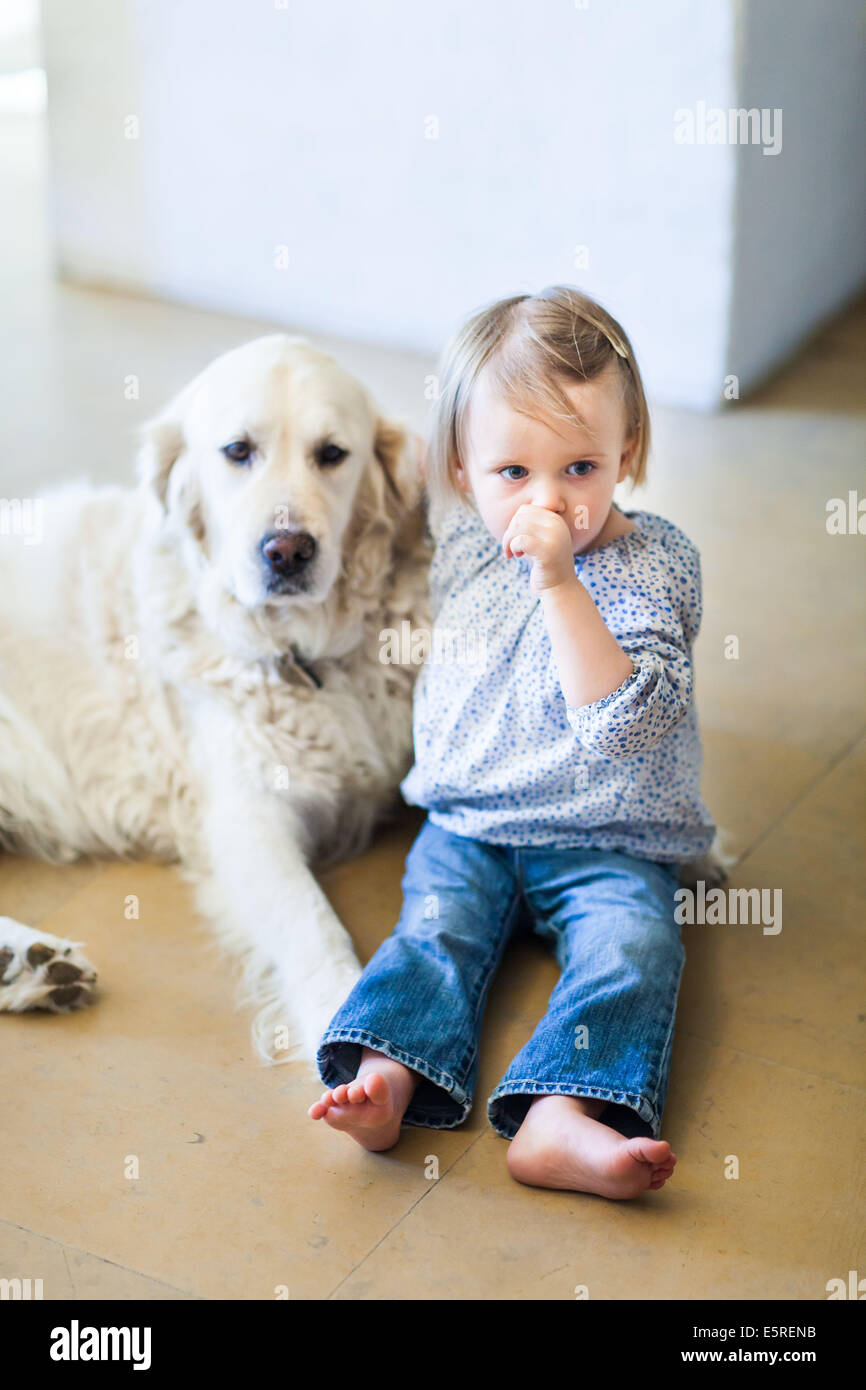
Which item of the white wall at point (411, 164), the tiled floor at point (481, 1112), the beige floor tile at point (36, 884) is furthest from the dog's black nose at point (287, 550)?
the white wall at point (411, 164)

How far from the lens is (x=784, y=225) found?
3725mm

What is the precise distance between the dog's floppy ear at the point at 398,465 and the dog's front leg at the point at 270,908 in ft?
1.42

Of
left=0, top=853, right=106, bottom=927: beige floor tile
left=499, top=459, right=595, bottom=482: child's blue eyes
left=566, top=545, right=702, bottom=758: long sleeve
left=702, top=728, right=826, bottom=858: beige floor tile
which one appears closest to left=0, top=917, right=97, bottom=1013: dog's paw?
left=0, top=853, right=106, bottom=927: beige floor tile

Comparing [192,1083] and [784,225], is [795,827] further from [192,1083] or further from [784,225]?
[784,225]

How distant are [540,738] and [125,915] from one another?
0.70 metres

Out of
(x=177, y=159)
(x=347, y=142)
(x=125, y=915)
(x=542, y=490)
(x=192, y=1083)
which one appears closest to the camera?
(x=542, y=490)

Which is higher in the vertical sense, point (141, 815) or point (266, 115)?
point (266, 115)

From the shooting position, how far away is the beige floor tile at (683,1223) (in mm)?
1486

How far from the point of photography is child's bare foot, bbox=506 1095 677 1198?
152cm

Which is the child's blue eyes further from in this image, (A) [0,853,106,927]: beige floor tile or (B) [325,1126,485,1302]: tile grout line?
(A) [0,853,106,927]: beige floor tile

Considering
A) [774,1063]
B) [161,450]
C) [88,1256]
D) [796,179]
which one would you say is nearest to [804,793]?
[774,1063]

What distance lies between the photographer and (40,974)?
1.89 m

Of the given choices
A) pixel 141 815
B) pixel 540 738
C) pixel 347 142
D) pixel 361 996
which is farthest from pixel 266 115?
pixel 361 996

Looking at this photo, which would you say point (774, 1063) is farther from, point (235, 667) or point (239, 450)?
point (239, 450)
